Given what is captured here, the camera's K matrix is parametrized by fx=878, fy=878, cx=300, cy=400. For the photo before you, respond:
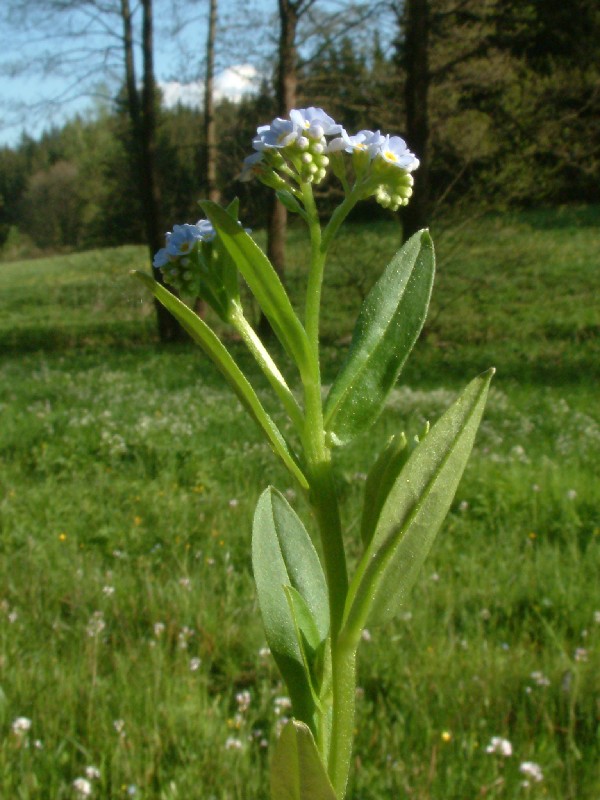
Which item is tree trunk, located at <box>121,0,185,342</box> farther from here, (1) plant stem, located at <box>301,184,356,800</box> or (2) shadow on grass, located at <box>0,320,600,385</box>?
(1) plant stem, located at <box>301,184,356,800</box>

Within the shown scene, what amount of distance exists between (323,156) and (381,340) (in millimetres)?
161

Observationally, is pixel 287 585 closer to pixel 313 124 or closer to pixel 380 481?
pixel 380 481

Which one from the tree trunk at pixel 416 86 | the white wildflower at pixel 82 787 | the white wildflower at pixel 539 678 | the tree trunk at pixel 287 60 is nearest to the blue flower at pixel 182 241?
the white wildflower at pixel 82 787

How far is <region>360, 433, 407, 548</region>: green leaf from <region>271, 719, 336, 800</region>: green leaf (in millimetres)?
160

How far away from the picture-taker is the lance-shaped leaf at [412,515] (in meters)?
0.66

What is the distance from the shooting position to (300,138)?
695 mm

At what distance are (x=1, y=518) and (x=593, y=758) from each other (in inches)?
98.3

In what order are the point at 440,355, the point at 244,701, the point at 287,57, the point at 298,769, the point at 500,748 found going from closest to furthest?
the point at 298,769, the point at 500,748, the point at 244,701, the point at 440,355, the point at 287,57

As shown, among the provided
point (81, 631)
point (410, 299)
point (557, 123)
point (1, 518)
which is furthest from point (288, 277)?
point (410, 299)

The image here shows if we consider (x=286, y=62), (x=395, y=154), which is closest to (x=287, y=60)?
(x=286, y=62)

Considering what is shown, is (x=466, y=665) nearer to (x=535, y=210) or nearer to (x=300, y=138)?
(x=300, y=138)

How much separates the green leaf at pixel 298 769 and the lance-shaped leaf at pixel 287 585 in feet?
0.19

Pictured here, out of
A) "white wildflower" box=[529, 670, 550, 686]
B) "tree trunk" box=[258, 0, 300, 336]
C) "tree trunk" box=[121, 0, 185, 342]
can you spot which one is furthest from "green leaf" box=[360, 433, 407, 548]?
"tree trunk" box=[121, 0, 185, 342]

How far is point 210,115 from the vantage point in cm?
1236
